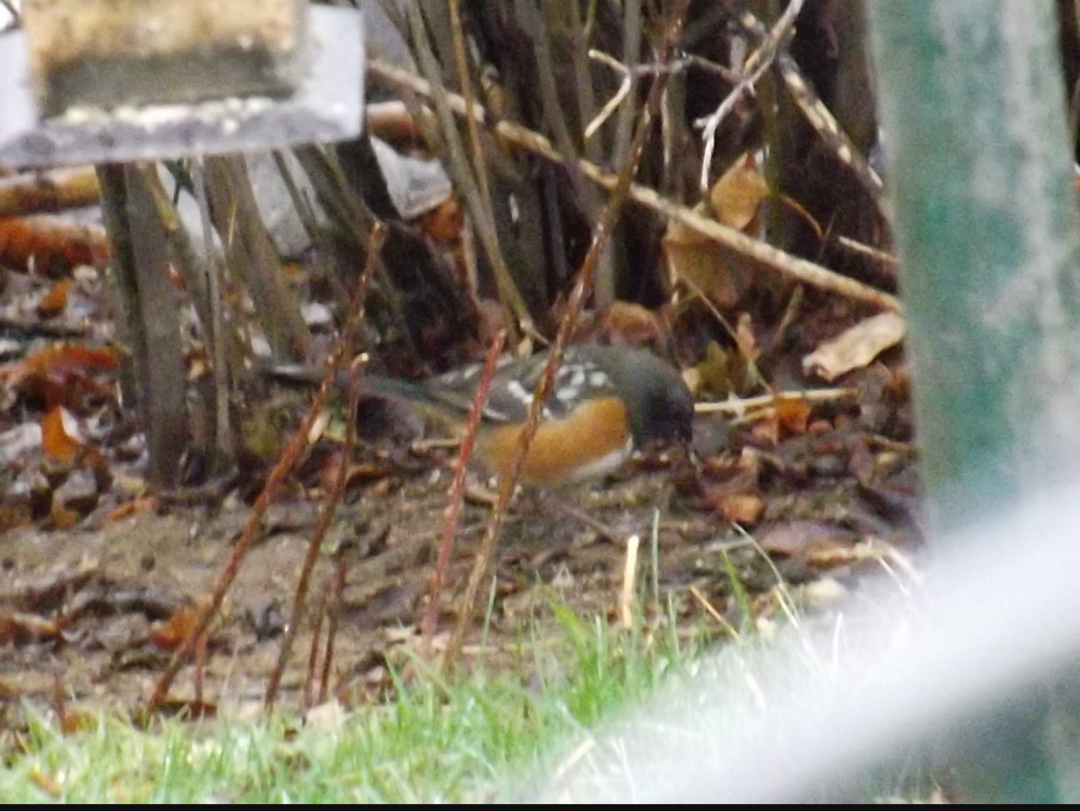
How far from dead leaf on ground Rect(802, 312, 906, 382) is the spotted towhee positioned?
43cm

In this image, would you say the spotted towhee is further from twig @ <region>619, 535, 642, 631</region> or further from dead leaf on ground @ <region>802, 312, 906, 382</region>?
twig @ <region>619, 535, 642, 631</region>

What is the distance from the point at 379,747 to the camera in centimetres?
254

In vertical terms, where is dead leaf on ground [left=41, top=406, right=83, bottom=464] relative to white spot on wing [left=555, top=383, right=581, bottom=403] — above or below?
below

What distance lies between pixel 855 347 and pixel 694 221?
695 mm

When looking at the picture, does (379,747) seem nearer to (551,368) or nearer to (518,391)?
(551,368)

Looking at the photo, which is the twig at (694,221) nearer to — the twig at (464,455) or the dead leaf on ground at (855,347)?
the dead leaf on ground at (855,347)

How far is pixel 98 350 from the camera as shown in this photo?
6.02 meters

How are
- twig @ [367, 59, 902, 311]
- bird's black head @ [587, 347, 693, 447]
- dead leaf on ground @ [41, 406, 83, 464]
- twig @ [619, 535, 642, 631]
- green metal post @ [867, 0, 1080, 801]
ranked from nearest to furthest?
1. green metal post @ [867, 0, 1080, 801]
2. twig @ [619, 535, 642, 631]
3. twig @ [367, 59, 902, 311]
4. bird's black head @ [587, 347, 693, 447]
5. dead leaf on ground @ [41, 406, 83, 464]

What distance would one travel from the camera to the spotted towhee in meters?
4.71

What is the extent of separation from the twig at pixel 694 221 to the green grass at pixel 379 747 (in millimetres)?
1845

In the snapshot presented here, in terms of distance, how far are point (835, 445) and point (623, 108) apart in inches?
45.2

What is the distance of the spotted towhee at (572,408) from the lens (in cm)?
471

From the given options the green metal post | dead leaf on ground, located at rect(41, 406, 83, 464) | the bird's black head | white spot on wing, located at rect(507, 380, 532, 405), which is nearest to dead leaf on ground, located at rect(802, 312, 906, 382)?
the bird's black head

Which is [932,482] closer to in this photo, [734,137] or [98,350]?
[734,137]
